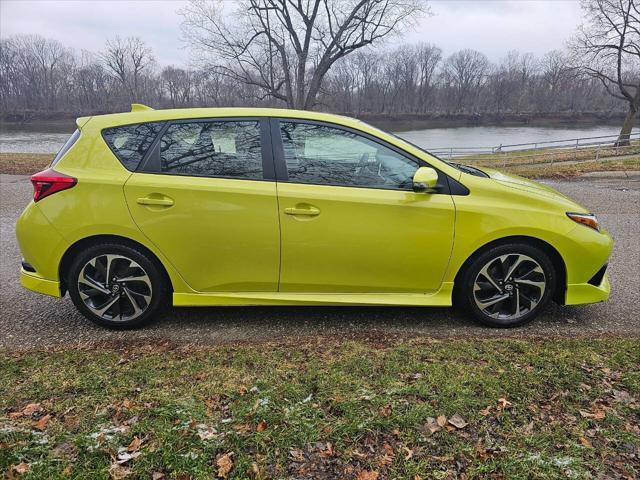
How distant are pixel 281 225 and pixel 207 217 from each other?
20.8 inches

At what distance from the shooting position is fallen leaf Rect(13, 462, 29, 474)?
1833mm

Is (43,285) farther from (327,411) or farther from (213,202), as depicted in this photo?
(327,411)

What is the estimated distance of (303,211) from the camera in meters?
3.05

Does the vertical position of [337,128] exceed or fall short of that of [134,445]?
it exceeds it

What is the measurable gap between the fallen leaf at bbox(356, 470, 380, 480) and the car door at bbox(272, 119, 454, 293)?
1.54 m

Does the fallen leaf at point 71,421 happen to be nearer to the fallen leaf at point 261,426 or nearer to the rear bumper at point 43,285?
the fallen leaf at point 261,426

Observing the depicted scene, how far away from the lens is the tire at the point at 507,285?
10.6 feet

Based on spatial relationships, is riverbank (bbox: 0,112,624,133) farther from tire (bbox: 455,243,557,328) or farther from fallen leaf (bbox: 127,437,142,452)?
fallen leaf (bbox: 127,437,142,452)

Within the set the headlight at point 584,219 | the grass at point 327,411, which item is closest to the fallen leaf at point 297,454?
the grass at point 327,411

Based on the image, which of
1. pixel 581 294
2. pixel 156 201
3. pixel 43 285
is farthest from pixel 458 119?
pixel 43 285

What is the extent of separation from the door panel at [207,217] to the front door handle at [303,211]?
9 centimetres

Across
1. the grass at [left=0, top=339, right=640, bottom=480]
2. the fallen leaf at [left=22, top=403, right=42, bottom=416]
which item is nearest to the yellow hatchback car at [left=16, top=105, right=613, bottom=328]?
the grass at [left=0, top=339, right=640, bottom=480]

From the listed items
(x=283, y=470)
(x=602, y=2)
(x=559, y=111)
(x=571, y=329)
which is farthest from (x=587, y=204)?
(x=559, y=111)

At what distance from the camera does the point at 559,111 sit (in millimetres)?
76312
